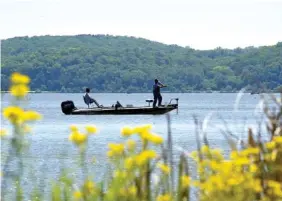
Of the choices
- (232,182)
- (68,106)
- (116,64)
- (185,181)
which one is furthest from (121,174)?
(116,64)

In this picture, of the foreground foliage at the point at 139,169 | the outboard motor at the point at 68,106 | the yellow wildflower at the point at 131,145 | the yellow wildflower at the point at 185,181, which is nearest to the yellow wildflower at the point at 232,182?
the foreground foliage at the point at 139,169

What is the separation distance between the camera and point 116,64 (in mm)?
152625

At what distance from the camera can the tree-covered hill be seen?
482 feet

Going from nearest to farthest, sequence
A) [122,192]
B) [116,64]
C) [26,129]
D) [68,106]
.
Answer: [26,129] → [122,192] → [68,106] → [116,64]

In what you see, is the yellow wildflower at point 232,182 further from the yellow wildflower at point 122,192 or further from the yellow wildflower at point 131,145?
the yellow wildflower at point 122,192

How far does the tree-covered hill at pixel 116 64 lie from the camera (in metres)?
147

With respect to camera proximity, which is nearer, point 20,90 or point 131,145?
point 20,90

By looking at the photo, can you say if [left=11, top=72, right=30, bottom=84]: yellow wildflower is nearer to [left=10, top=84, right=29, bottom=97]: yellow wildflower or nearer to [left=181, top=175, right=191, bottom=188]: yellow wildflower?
[left=10, top=84, right=29, bottom=97]: yellow wildflower

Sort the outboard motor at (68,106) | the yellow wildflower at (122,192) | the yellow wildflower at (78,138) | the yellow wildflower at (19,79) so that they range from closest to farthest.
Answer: the yellow wildflower at (19,79), the yellow wildflower at (78,138), the yellow wildflower at (122,192), the outboard motor at (68,106)

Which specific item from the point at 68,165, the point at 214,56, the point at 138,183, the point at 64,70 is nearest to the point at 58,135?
the point at 68,165

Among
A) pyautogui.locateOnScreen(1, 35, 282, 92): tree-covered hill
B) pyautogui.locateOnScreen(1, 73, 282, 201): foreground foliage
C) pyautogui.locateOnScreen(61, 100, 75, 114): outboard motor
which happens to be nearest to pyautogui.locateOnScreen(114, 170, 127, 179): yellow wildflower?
pyautogui.locateOnScreen(1, 73, 282, 201): foreground foliage

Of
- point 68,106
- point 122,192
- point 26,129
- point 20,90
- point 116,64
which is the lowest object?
point 68,106

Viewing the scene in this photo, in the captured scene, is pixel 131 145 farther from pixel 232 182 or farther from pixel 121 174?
pixel 232 182

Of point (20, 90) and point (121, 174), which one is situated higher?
point (20, 90)
